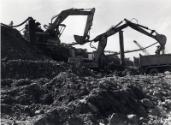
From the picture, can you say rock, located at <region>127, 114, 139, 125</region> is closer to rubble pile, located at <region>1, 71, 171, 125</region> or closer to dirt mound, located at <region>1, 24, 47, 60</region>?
rubble pile, located at <region>1, 71, 171, 125</region>

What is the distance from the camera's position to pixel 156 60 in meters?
28.2

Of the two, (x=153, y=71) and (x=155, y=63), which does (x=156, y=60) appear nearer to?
(x=155, y=63)

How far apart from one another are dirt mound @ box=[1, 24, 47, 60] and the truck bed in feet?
19.3

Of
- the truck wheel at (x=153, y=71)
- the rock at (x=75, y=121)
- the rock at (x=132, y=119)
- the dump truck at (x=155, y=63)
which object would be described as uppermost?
the dump truck at (x=155, y=63)

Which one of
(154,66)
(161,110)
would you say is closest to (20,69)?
(161,110)

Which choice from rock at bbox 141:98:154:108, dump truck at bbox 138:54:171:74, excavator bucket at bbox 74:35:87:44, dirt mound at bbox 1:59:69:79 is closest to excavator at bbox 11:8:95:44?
excavator bucket at bbox 74:35:87:44

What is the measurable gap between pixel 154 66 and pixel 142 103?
39.2 ft

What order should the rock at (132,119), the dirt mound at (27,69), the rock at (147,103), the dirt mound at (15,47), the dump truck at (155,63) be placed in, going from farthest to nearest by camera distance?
the dump truck at (155,63), the dirt mound at (15,47), the dirt mound at (27,69), the rock at (147,103), the rock at (132,119)

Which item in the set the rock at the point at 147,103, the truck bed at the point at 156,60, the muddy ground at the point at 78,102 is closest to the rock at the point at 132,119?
the muddy ground at the point at 78,102

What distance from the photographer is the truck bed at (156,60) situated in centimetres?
2806

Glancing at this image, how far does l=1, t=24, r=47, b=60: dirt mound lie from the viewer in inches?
910

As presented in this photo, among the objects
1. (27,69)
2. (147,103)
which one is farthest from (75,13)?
(147,103)

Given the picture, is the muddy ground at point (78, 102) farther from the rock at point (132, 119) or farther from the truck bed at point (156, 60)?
the truck bed at point (156, 60)

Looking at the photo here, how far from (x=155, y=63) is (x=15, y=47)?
8129mm
